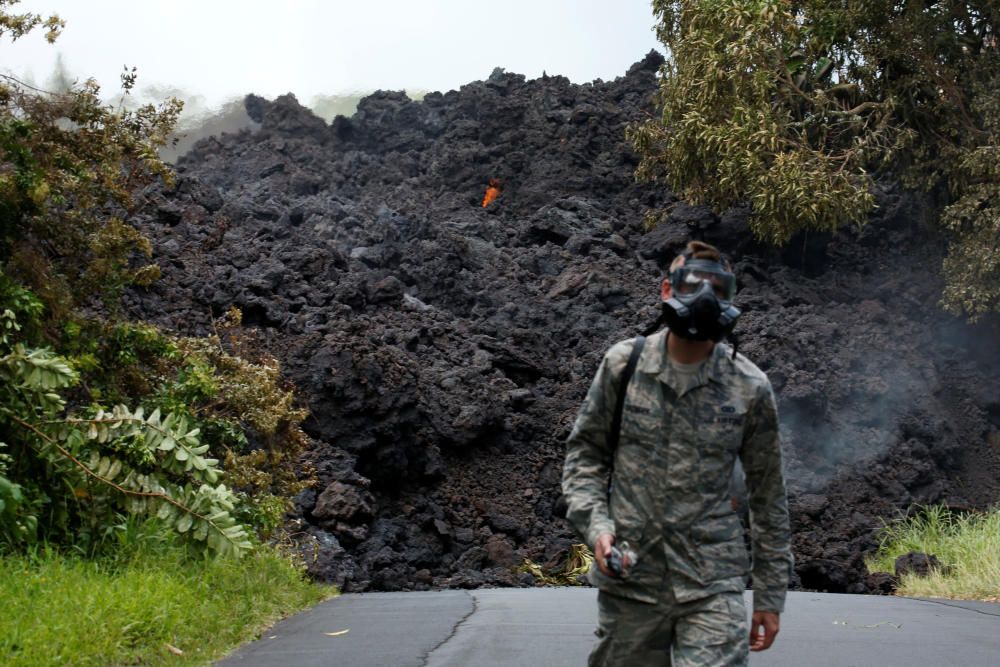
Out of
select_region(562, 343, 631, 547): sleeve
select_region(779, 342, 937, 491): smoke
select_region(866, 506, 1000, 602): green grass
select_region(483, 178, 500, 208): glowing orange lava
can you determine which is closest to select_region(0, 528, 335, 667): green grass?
select_region(562, 343, 631, 547): sleeve

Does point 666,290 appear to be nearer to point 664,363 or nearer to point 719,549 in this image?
point 664,363

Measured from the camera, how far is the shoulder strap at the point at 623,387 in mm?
3850

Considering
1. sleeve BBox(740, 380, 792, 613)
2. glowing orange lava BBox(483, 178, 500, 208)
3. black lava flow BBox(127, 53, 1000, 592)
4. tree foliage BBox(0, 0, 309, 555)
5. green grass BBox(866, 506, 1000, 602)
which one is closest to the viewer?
sleeve BBox(740, 380, 792, 613)

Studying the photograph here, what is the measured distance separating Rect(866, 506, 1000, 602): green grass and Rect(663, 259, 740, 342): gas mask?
927 cm

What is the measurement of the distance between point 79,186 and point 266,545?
3592 mm

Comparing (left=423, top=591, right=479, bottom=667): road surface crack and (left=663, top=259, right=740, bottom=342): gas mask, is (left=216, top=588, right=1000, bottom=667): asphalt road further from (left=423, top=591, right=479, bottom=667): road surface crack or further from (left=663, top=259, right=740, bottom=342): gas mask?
(left=663, top=259, right=740, bottom=342): gas mask

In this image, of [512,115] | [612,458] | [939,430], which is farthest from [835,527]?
[512,115]

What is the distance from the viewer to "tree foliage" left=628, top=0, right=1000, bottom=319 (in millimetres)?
17828

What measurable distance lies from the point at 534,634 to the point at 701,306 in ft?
14.6

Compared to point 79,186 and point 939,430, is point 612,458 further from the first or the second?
point 939,430

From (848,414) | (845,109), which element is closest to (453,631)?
(848,414)

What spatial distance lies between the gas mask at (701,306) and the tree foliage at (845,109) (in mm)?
14326

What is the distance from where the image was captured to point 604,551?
3.59 metres

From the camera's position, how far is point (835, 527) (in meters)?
16.5
